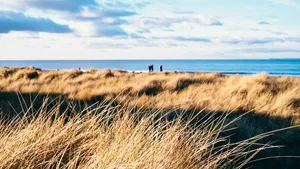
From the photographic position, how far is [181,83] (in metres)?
12.4

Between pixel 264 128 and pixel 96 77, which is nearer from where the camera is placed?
pixel 264 128

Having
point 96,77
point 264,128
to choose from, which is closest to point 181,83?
point 96,77

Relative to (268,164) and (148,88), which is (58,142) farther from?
(148,88)

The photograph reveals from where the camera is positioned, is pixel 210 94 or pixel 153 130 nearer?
pixel 153 130

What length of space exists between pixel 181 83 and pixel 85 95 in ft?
12.9

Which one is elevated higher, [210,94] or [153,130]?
[153,130]

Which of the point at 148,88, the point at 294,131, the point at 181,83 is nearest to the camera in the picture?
the point at 294,131

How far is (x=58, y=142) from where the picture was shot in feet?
11.9

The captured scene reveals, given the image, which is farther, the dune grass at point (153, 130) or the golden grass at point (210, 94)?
the golden grass at point (210, 94)

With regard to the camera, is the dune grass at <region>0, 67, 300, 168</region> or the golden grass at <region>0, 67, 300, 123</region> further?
the golden grass at <region>0, 67, 300, 123</region>

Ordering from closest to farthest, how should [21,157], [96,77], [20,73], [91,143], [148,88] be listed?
[21,157], [91,143], [148,88], [96,77], [20,73]

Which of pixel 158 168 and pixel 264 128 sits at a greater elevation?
pixel 158 168

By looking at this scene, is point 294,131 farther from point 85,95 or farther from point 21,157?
point 85,95

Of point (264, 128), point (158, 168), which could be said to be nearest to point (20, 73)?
point (264, 128)
